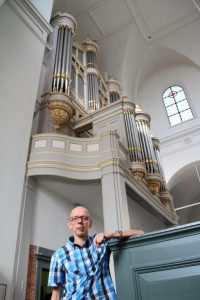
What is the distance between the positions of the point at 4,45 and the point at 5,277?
181 inches

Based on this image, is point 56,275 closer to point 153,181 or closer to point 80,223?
point 80,223

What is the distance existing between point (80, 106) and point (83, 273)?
22.6 ft

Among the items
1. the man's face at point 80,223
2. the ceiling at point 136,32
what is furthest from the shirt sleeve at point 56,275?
the ceiling at point 136,32

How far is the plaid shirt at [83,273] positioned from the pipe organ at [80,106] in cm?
477

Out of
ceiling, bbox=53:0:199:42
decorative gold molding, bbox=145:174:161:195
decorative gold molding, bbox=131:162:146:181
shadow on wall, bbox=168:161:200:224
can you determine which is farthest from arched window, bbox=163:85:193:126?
decorative gold molding, bbox=131:162:146:181

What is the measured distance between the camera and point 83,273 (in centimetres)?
163

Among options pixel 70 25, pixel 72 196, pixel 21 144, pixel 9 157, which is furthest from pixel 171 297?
pixel 70 25

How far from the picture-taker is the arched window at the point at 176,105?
43.5 feet

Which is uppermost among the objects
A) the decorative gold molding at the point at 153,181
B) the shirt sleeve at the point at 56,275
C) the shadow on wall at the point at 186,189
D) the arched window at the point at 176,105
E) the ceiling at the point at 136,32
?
the ceiling at the point at 136,32

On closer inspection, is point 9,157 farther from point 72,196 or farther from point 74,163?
point 72,196

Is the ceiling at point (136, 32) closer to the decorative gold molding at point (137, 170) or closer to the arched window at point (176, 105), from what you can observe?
the arched window at point (176, 105)

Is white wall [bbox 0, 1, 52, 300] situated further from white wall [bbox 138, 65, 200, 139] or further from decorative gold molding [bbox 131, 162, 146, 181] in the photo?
white wall [bbox 138, 65, 200, 139]

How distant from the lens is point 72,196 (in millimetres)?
6438

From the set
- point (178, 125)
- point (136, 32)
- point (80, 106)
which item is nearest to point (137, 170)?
point (80, 106)
